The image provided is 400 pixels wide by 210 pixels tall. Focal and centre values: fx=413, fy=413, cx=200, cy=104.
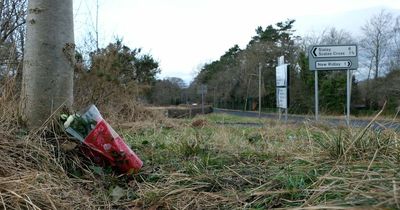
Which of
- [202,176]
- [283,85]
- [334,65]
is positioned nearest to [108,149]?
[202,176]

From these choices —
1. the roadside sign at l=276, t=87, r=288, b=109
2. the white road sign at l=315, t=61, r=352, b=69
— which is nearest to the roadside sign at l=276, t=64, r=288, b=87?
the roadside sign at l=276, t=87, r=288, b=109

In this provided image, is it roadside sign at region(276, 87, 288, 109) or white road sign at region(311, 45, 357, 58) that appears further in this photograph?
roadside sign at region(276, 87, 288, 109)

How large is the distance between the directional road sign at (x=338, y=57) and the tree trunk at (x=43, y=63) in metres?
9.54

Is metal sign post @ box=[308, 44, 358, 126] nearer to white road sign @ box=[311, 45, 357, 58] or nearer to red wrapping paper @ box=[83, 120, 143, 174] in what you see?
white road sign @ box=[311, 45, 357, 58]

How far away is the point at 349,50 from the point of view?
39.0 ft

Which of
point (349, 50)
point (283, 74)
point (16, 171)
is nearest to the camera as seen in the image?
point (16, 171)

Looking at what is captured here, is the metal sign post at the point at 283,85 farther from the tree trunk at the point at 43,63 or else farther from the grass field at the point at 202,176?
the tree trunk at the point at 43,63

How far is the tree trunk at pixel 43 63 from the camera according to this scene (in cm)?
365

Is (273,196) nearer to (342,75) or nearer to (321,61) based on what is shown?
(321,61)

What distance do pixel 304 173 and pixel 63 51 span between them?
2372mm

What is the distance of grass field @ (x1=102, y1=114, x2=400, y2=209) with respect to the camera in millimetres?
2061

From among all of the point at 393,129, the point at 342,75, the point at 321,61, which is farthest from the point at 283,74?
the point at 342,75

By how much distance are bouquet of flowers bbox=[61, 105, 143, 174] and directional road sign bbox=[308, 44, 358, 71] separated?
960 cm

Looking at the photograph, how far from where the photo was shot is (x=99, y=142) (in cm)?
335
